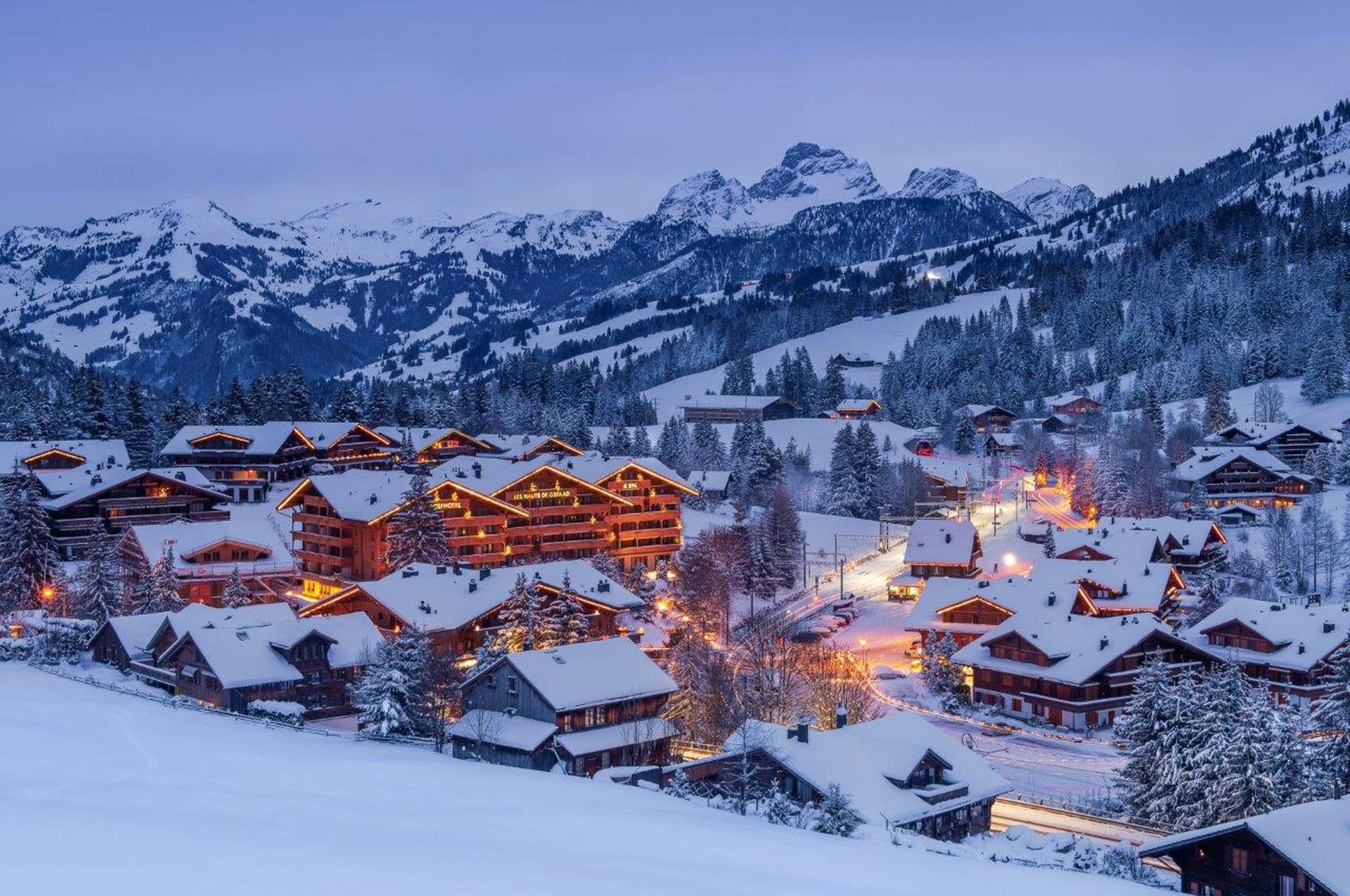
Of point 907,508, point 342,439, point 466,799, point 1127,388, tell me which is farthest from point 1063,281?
point 466,799

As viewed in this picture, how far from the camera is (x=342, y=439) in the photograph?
10431 centimetres

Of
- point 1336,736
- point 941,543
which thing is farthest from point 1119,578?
point 1336,736

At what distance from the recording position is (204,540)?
68.8 metres

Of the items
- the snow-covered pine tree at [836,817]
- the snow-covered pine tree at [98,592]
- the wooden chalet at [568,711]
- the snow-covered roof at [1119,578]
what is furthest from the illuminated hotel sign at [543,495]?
the snow-covered pine tree at [836,817]

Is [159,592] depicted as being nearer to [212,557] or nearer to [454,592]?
[212,557]

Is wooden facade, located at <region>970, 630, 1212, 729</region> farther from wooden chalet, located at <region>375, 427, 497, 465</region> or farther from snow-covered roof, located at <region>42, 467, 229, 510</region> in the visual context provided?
wooden chalet, located at <region>375, 427, 497, 465</region>

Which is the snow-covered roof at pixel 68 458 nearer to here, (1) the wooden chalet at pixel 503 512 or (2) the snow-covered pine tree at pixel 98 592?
(1) the wooden chalet at pixel 503 512

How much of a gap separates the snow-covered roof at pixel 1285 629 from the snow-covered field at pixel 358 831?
127 ft

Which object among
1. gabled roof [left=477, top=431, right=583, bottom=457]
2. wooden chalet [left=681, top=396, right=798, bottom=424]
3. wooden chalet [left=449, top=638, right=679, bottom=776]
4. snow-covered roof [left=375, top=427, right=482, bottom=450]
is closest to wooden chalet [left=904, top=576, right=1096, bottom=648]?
wooden chalet [left=449, top=638, right=679, bottom=776]

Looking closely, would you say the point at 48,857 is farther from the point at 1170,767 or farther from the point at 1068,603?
the point at 1068,603

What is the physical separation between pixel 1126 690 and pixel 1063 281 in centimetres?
15554

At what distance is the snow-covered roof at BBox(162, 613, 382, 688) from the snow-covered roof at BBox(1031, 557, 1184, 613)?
3729 centimetres

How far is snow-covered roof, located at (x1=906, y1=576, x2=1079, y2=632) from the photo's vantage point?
60.5 m

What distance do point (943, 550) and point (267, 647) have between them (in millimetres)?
45693
